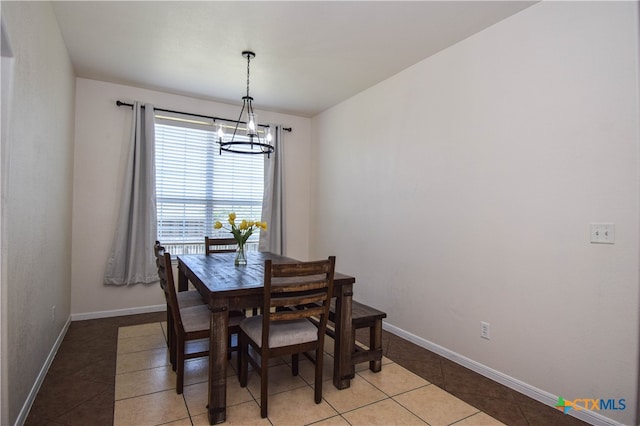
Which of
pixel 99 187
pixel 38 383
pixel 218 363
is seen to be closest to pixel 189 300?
pixel 218 363

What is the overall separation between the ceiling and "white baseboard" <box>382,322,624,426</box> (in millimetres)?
2588

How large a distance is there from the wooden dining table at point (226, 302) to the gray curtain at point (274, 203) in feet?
5.42

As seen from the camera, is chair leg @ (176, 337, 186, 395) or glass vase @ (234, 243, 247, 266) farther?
glass vase @ (234, 243, 247, 266)

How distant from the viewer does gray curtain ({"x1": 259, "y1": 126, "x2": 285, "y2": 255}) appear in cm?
486

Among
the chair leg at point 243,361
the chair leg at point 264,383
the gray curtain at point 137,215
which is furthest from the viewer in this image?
the gray curtain at point 137,215

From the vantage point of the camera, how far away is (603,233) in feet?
6.59

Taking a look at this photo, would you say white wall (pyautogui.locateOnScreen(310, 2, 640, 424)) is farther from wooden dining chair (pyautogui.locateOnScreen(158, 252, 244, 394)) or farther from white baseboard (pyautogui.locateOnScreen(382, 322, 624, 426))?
wooden dining chair (pyautogui.locateOnScreen(158, 252, 244, 394))

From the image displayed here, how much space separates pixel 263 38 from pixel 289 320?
223 cm

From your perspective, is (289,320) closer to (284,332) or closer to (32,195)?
(284,332)

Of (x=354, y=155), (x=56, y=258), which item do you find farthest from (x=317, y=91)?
(x=56, y=258)

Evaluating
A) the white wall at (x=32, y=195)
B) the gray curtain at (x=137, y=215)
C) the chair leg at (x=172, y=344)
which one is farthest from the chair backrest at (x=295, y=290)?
the gray curtain at (x=137, y=215)

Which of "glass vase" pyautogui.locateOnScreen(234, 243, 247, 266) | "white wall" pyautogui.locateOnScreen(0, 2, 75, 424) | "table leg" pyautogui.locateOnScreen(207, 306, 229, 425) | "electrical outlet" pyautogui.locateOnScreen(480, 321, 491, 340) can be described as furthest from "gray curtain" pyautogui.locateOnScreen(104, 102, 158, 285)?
"electrical outlet" pyautogui.locateOnScreen(480, 321, 491, 340)

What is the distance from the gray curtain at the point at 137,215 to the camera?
154 inches

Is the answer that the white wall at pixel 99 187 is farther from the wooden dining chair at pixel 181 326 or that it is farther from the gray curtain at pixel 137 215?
the wooden dining chair at pixel 181 326
